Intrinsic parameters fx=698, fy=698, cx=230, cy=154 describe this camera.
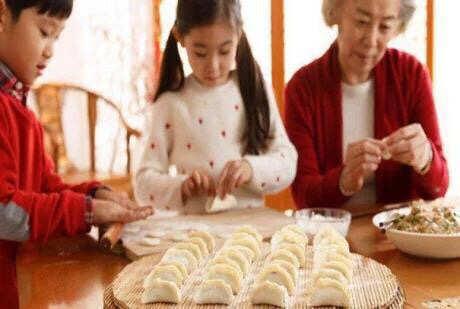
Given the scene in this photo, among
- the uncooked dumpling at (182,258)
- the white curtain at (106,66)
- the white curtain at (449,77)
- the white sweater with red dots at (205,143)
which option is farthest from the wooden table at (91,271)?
the white curtain at (449,77)

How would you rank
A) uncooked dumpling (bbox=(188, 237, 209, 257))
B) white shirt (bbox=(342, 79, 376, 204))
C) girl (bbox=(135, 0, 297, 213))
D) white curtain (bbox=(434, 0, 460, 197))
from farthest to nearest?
white curtain (bbox=(434, 0, 460, 197)), white shirt (bbox=(342, 79, 376, 204)), girl (bbox=(135, 0, 297, 213)), uncooked dumpling (bbox=(188, 237, 209, 257))

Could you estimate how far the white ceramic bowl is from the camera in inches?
48.1

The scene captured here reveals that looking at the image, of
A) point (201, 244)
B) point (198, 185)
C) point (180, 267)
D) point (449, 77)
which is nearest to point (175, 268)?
point (180, 267)

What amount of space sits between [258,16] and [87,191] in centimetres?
224

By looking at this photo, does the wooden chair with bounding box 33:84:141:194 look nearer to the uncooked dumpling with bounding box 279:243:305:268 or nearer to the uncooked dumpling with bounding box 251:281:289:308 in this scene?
the uncooked dumpling with bounding box 279:243:305:268

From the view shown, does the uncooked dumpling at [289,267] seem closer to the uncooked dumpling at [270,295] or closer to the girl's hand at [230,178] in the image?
the uncooked dumpling at [270,295]

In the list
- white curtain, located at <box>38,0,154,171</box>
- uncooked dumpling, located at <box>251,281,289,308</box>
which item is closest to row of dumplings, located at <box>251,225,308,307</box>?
uncooked dumpling, located at <box>251,281,289,308</box>

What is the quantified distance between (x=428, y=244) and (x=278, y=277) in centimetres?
35

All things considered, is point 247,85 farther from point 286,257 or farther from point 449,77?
point 449,77

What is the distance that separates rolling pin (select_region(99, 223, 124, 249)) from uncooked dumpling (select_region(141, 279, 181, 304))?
0.98 feet

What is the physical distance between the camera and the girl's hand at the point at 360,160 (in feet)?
5.17

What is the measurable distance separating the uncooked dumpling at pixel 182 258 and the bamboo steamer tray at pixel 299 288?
12 millimetres

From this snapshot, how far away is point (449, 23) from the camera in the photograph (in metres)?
3.85

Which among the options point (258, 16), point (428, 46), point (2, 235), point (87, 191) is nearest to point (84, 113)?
point (258, 16)
